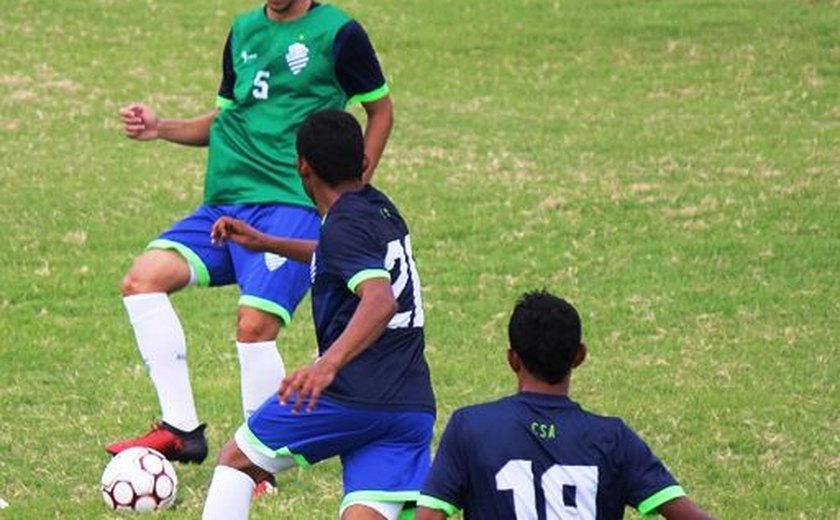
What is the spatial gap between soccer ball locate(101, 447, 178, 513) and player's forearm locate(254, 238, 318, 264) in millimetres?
1344

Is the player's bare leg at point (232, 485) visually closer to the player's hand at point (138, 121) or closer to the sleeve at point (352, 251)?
the sleeve at point (352, 251)

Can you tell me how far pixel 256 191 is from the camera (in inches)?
361

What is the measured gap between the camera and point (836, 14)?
23500mm

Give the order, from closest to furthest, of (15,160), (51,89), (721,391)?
1. (721,391)
2. (15,160)
3. (51,89)

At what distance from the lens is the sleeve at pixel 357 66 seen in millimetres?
9125

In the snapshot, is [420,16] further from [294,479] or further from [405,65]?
[294,479]

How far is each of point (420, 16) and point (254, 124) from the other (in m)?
14.8

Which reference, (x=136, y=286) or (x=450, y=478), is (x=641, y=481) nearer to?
(x=450, y=478)

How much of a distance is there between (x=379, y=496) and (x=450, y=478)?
142 cm

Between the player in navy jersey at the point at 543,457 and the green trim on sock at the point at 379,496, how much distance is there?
1346mm

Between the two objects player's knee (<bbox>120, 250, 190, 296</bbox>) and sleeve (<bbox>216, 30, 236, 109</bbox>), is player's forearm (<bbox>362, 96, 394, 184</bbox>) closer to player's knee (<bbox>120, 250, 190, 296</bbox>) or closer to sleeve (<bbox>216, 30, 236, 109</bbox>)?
sleeve (<bbox>216, 30, 236, 109</bbox>)

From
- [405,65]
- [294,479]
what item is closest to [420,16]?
[405,65]

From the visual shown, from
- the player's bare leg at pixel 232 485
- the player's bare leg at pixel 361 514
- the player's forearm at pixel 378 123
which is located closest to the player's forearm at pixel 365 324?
the player's bare leg at pixel 361 514

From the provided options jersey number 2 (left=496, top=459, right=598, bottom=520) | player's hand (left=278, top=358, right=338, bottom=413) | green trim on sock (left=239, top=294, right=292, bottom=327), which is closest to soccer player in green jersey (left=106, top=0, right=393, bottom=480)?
green trim on sock (left=239, top=294, right=292, bottom=327)
